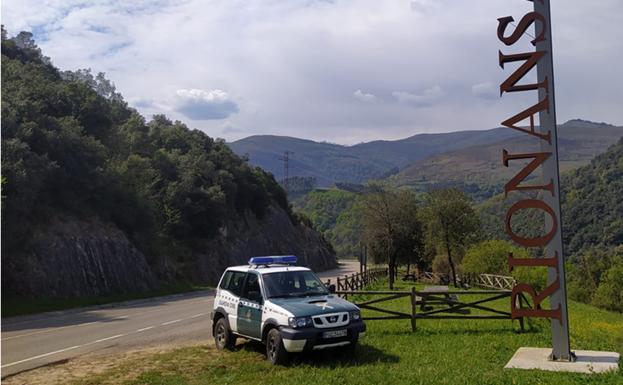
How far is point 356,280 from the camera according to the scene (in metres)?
34.9

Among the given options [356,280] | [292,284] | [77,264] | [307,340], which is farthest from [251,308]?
[356,280]

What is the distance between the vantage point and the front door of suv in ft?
37.1

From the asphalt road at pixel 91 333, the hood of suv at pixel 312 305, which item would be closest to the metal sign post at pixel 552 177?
the hood of suv at pixel 312 305

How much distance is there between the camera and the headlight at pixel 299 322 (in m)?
10.2

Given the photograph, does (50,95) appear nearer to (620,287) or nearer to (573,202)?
(620,287)

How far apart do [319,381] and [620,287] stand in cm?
7013

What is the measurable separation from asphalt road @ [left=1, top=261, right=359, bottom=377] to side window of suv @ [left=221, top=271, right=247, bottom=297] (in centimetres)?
229

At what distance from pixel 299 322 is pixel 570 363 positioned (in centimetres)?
484

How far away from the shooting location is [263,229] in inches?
2822

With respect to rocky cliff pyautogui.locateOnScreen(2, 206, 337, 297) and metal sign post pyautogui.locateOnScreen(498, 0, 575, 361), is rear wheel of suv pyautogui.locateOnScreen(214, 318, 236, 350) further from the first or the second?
rocky cliff pyautogui.locateOnScreen(2, 206, 337, 297)

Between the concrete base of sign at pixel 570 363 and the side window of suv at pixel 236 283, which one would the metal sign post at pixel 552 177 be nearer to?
the concrete base of sign at pixel 570 363

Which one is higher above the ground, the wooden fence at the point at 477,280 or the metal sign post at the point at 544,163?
the metal sign post at the point at 544,163

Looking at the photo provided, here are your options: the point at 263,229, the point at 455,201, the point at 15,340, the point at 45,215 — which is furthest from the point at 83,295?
the point at 263,229

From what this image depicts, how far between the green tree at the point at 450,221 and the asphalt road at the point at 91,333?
32.0m
